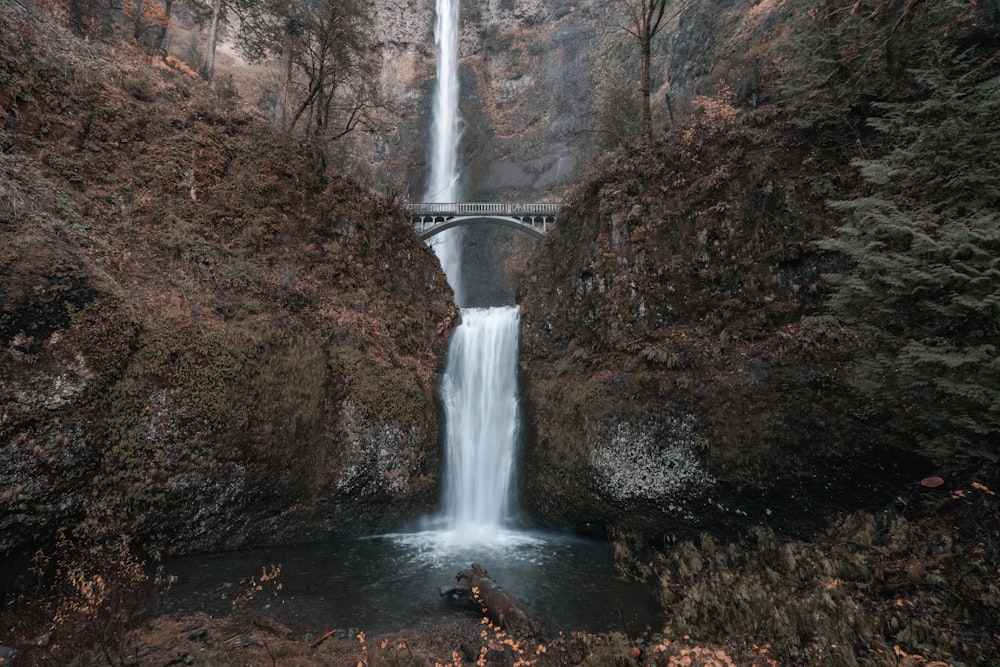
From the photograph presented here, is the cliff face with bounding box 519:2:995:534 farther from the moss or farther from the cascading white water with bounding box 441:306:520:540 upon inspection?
the moss

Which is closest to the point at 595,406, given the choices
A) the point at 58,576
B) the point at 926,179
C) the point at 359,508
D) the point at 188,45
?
the point at 359,508

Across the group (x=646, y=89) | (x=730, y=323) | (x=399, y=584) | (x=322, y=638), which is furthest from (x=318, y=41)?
(x=322, y=638)

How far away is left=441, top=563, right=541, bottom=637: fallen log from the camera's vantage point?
619 cm

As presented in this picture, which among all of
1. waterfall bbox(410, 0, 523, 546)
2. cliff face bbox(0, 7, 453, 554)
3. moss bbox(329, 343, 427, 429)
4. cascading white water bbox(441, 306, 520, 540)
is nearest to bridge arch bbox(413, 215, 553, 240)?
waterfall bbox(410, 0, 523, 546)

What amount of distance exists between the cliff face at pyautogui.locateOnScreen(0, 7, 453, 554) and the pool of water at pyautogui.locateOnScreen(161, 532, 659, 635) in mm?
779

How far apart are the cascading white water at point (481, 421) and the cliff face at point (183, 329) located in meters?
0.98

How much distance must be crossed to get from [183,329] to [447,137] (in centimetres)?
3462

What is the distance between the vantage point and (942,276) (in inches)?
203

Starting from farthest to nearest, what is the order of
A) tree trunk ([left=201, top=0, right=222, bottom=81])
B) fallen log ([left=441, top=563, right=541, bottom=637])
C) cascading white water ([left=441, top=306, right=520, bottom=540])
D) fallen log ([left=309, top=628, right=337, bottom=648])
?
tree trunk ([left=201, top=0, right=222, bottom=81]) → cascading white water ([left=441, top=306, right=520, bottom=540]) → fallen log ([left=441, top=563, right=541, bottom=637]) → fallen log ([left=309, top=628, right=337, bottom=648])

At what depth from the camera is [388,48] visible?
148 feet

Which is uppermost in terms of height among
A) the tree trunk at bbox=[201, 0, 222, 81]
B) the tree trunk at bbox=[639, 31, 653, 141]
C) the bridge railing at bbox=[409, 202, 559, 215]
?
the tree trunk at bbox=[201, 0, 222, 81]

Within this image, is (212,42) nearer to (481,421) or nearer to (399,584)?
(481,421)

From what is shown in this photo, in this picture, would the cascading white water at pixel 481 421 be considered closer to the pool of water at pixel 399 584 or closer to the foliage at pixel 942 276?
the pool of water at pixel 399 584

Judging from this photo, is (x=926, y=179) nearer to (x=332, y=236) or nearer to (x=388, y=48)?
(x=332, y=236)
